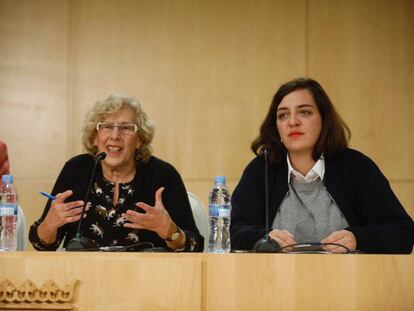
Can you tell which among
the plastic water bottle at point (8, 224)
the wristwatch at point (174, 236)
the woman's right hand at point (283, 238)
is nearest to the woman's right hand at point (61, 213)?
the plastic water bottle at point (8, 224)

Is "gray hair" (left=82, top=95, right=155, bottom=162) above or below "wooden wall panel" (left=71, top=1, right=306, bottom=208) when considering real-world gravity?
below

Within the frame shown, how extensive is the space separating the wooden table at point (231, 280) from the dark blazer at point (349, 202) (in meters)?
0.64

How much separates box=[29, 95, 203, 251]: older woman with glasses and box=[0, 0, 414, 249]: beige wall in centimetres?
131

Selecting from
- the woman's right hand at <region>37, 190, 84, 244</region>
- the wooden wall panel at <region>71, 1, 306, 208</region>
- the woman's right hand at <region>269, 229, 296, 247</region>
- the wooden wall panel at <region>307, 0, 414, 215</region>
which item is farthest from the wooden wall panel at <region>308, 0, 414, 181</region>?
the woman's right hand at <region>37, 190, 84, 244</region>

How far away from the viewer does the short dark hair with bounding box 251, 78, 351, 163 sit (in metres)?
2.91

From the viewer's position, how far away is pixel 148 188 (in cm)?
310

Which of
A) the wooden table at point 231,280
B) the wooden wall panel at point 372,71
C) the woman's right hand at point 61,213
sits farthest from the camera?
the wooden wall panel at point 372,71

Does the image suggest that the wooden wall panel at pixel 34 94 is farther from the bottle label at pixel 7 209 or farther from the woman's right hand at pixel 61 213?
the bottle label at pixel 7 209

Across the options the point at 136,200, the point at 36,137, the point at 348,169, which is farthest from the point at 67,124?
the point at 348,169

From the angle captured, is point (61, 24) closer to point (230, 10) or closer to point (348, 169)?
point (230, 10)

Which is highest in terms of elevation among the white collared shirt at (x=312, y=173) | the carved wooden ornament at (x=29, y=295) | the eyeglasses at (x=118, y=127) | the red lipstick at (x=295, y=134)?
the eyeglasses at (x=118, y=127)

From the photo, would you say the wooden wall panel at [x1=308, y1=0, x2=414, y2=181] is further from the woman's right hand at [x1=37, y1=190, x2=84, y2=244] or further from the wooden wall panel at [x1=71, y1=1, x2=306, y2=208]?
the woman's right hand at [x1=37, y1=190, x2=84, y2=244]

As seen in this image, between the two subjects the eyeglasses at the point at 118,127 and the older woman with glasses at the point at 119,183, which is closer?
the older woman with glasses at the point at 119,183

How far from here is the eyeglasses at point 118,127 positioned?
3.14 m
